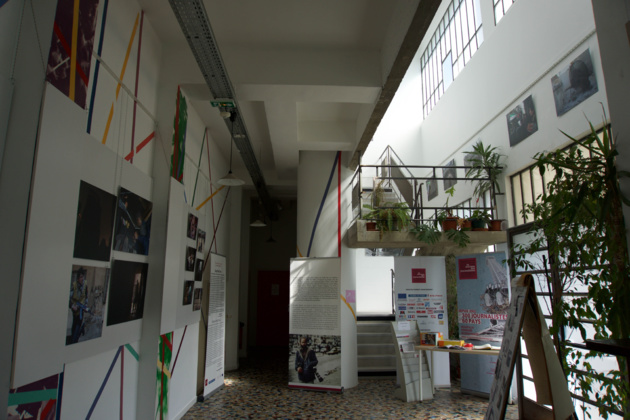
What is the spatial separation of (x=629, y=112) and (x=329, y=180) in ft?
19.9

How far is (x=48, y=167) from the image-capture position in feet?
7.67

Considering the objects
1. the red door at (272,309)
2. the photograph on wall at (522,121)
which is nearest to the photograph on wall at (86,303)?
the photograph on wall at (522,121)

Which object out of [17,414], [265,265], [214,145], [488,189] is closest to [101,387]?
[17,414]

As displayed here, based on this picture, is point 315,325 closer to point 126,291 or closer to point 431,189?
point 126,291

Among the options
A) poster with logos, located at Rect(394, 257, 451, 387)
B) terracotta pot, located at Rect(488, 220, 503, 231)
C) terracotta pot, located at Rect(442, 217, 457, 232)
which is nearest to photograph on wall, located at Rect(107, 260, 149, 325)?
poster with logos, located at Rect(394, 257, 451, 387)

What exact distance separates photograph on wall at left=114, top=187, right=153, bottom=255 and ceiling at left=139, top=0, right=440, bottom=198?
1760 mm

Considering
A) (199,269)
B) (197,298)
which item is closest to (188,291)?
(197,298)

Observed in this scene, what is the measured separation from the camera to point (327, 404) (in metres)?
6.18

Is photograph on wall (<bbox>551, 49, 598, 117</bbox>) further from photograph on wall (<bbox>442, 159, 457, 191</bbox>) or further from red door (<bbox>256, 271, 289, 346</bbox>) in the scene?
red door (<bbox>256, 271, 289, 346</bbox>)

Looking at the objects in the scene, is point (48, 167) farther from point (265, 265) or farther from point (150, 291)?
point (265, 265)

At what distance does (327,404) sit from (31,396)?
4.66 metres

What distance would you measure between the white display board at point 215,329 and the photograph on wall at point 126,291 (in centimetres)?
262

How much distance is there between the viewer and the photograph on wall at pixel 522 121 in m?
6.37

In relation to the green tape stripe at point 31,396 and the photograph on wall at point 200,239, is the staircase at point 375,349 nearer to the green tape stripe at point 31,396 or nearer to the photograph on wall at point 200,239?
the photograph on wall at point 200,239
